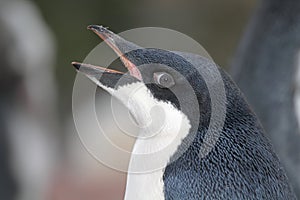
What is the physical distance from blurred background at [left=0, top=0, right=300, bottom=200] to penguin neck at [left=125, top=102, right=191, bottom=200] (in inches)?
37.5

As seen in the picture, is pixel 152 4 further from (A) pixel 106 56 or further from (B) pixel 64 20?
(A) pixel 106 56

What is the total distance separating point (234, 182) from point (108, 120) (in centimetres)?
200

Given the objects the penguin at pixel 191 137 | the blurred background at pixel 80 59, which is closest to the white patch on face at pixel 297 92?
the blurred background at pixel 80 59

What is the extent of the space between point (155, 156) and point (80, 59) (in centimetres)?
381

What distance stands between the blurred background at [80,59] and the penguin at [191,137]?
0.94m

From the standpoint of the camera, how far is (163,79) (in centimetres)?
152

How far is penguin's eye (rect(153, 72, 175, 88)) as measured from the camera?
1.52 m

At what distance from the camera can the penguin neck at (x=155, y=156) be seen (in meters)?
1.52

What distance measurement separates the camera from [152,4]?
18.9 feet

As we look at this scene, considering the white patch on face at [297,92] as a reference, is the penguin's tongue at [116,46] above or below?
below

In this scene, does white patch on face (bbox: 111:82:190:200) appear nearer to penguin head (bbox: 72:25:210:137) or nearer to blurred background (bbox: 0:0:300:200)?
penguin head (bbox: 72:25:210:137)

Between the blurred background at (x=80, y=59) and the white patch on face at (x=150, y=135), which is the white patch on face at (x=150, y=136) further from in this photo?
the blurred background at (x=80, y=59)

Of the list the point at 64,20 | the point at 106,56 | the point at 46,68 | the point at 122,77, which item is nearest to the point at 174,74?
the point at 122,77

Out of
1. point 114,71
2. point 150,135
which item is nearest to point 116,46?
point 114,71
